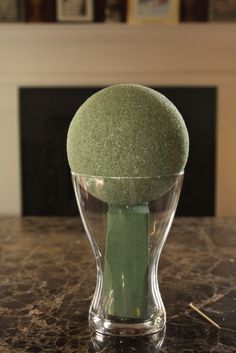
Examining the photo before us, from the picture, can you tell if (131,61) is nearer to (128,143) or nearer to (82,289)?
(82,289)

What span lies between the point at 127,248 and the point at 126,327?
110 millimetres

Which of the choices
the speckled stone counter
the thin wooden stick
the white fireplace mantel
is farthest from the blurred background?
the thin wooden stick

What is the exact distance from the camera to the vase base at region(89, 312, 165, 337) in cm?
74

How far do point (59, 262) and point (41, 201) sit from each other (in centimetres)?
267

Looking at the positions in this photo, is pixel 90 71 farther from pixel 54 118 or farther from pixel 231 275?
pixel 231 275

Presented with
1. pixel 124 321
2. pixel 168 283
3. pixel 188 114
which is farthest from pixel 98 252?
pixel 188 114

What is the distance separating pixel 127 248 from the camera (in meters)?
0.74

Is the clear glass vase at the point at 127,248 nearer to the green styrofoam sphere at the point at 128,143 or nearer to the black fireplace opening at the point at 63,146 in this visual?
the green styrofoam sphere at the point at 128,143

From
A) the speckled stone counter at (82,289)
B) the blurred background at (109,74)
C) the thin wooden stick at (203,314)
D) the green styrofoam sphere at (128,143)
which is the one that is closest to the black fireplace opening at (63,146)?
the blurred background at (109,74)

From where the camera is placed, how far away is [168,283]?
971 mm

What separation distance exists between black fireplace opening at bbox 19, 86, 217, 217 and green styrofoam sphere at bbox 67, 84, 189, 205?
9.64ft

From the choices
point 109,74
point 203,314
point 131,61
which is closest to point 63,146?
point 109,74

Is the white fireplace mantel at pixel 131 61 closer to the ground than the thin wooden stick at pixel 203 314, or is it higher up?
higher up

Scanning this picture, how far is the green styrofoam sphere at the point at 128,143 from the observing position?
678 mm
